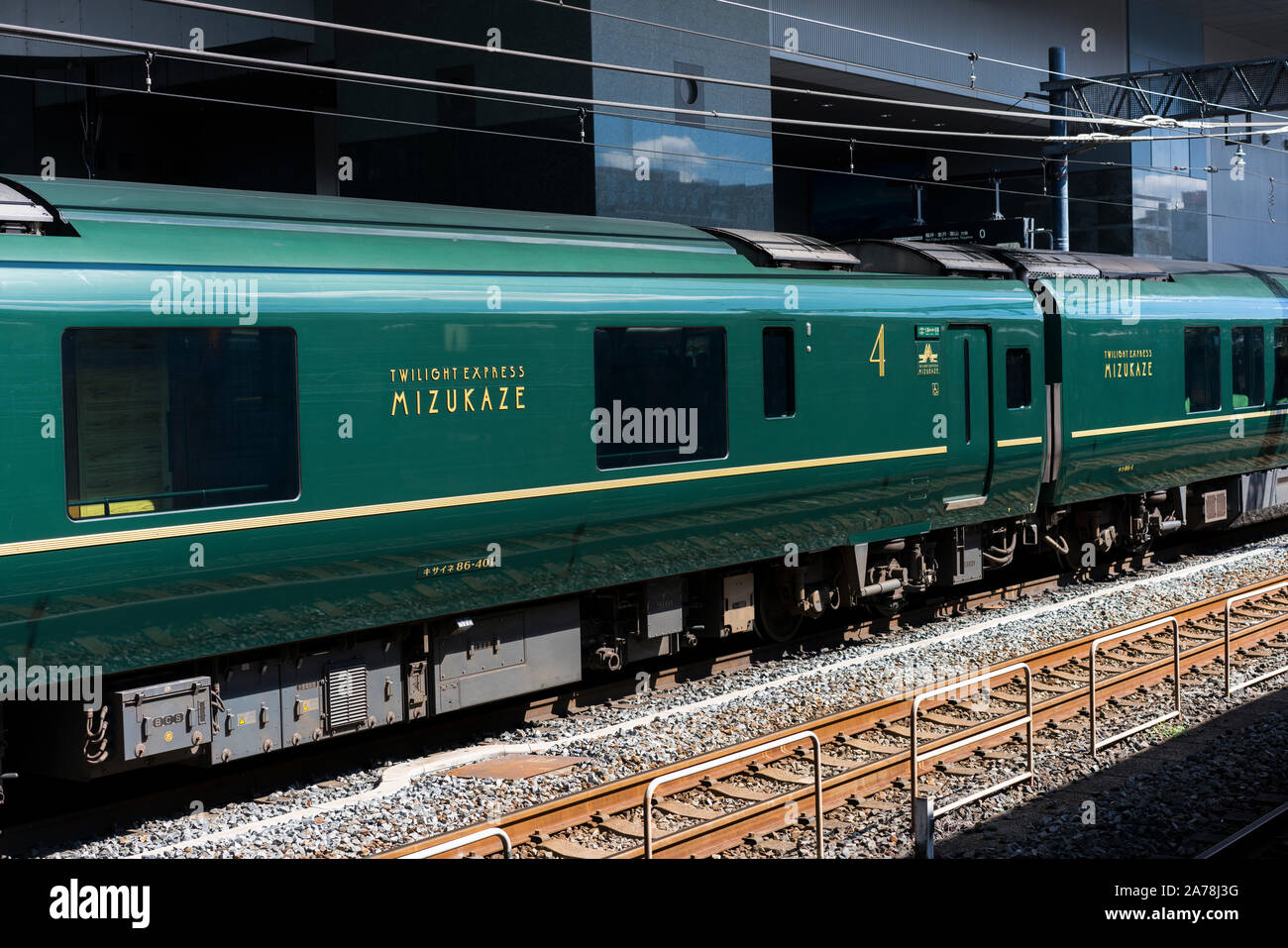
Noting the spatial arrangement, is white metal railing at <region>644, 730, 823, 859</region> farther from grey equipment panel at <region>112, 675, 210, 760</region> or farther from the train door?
the train door

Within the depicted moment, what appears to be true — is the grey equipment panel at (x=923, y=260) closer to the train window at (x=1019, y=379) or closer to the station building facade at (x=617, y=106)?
the train window at (x=1019, y=379)

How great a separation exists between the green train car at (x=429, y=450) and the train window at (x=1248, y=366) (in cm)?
549

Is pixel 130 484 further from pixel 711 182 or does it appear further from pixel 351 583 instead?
pixel 711 182

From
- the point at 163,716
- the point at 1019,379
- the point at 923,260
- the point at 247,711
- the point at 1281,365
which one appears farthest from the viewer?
the point at 1281,365

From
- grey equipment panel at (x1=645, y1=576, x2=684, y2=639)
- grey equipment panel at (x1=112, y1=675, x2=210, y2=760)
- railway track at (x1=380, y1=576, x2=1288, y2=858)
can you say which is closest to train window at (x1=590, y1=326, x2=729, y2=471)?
grey equipment panel at (x1=645, y1=576, x2=684, y2=639)

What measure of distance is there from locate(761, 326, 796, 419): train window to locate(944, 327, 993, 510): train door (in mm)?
2627

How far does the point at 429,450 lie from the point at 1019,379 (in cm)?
803

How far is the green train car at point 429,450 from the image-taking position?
7.84 meters

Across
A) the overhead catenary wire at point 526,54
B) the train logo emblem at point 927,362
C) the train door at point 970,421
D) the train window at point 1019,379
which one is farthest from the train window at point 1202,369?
the train logo emblem at point 927,362

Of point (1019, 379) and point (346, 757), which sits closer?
point (346, 757)

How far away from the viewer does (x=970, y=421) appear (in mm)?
14391

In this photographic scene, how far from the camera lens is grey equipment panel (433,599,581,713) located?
10148mm

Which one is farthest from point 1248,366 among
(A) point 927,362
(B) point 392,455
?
(B) point 392,455

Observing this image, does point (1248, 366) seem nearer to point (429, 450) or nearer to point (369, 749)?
point (429, 450)
